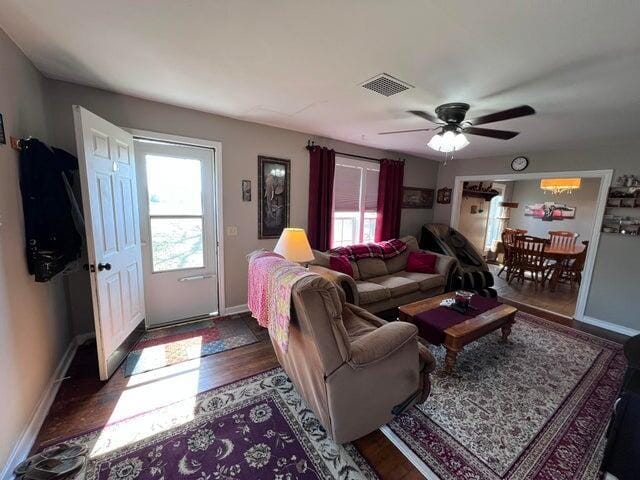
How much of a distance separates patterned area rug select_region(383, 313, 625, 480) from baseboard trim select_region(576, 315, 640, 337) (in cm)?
82

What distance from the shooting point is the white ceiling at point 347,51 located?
1.26m

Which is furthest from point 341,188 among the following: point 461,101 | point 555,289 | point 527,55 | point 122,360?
point 555,289

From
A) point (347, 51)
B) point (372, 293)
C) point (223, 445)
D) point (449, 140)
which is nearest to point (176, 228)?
point (223, 445)

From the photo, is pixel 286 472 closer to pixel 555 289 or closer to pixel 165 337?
pixel 165 337

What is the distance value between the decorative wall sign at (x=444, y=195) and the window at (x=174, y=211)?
175 inches

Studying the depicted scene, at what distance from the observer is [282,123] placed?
319 centimetres

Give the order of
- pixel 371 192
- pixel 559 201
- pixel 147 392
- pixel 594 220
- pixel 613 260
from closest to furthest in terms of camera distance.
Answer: pixel 147 392 < pixel 613 260 < pixel 594 220 < pixel 371 192 < pixel 559 201

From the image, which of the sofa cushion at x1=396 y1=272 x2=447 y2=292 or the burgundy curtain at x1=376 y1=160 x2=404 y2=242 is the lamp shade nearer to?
the sofa cushion at x1=396 y1=272 x2=447 y2=292

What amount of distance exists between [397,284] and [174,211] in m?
2.82

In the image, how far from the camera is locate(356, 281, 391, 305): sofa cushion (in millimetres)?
3082

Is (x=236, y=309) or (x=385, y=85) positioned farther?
(x=236, y=309)

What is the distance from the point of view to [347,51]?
1597mm

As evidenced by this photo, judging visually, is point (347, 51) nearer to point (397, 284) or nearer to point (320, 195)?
point (320, 195)

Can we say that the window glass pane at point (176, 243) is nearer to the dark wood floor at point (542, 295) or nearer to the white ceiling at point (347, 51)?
the white ceiling at point (347, 51)
